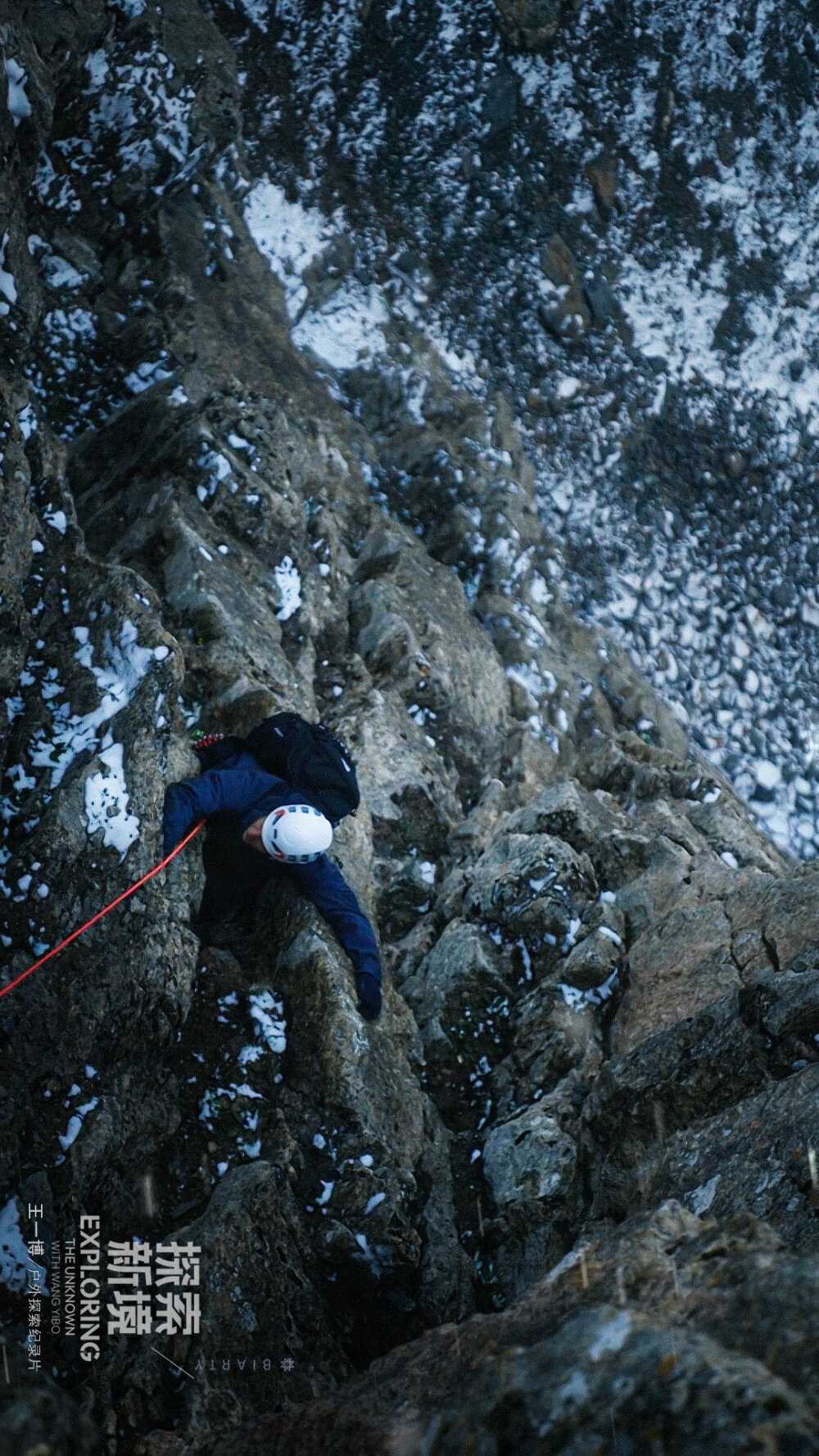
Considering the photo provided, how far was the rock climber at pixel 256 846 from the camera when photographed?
737cm

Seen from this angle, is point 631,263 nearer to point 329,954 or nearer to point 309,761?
point 309,761

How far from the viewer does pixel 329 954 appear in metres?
7.48

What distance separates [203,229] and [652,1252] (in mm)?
14250

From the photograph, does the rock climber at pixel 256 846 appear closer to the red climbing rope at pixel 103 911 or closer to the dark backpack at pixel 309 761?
the red climbing rope at pixel 103 911

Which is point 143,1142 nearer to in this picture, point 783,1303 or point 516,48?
point 783,1303

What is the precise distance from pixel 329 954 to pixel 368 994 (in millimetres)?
435

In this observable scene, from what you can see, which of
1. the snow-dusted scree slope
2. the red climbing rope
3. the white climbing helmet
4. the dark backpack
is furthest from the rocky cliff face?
the snow-dusted scree slope

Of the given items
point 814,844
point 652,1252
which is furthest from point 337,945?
point 814,844

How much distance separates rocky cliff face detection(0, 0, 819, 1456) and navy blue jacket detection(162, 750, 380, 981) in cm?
19

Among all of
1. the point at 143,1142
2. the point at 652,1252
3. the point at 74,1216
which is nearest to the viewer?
the point at 652,1252

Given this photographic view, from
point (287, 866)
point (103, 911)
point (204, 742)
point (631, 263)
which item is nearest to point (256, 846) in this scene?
→ point (287, 866)

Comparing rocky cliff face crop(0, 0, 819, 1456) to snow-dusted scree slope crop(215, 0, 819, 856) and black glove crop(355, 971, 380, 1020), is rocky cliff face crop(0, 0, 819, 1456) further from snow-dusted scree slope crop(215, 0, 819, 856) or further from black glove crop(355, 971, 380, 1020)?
snow-dusted scree slope crop(215, 0, 819, 856)

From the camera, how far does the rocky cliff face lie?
14.2 feet

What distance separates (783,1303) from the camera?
357cm
